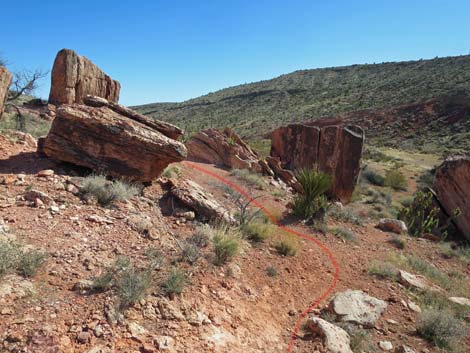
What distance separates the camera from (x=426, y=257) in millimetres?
7996

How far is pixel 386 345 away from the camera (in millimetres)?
4258

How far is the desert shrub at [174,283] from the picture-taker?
386 centimetres

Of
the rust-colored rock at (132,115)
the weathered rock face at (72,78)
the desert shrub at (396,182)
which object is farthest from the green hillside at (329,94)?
the rust-colored rock at (132,115)

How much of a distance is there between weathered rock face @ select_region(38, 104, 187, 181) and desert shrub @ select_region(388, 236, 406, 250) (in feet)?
19.2

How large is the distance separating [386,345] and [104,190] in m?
4.88

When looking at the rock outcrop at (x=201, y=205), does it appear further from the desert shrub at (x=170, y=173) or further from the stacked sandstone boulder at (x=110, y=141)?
A: the desert shrub at (x=170, y=173)

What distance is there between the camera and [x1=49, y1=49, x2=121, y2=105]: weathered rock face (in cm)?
1593

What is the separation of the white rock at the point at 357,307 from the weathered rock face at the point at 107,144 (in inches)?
169

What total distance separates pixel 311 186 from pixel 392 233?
2663 mm

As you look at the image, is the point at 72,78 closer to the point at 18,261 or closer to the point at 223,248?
the point at 223,248

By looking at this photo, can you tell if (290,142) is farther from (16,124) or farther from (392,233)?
(16,124)

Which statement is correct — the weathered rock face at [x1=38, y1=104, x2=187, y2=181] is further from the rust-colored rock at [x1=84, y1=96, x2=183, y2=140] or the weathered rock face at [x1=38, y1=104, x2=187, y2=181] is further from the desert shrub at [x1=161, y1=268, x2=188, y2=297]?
the desert shrub at [x1=161, y1=268, x2=188, y2=297]

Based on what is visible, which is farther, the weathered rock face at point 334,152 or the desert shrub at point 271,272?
the weathered rock face at point 334,152

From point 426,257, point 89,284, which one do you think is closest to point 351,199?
point 426,257
